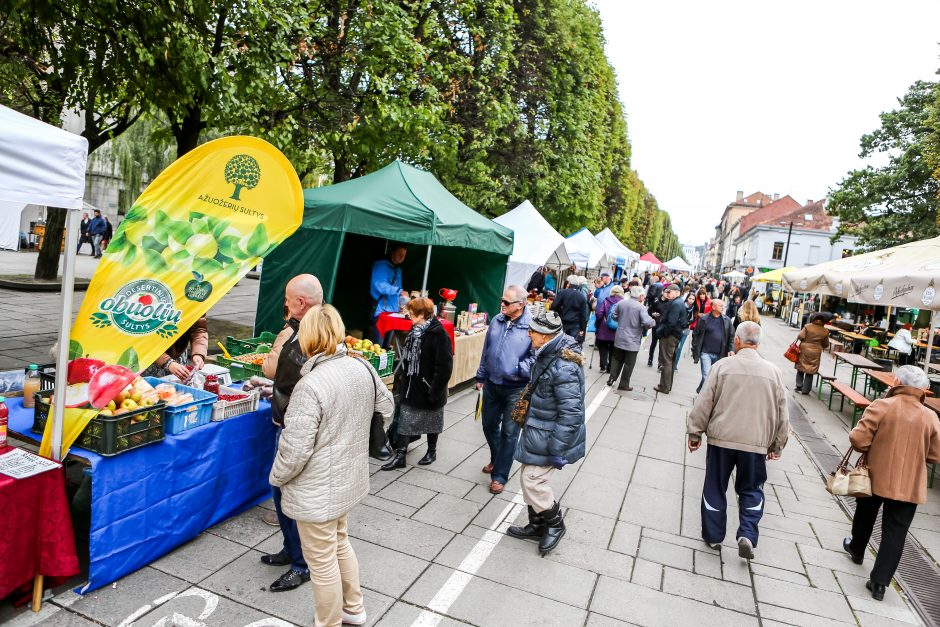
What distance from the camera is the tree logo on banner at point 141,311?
3832 millimetres

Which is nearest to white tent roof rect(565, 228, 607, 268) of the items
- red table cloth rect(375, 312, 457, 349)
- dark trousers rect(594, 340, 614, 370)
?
dark trousers rect(594, 340, 614, 370)

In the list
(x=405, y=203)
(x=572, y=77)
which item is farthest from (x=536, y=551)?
(x=572, y=77)

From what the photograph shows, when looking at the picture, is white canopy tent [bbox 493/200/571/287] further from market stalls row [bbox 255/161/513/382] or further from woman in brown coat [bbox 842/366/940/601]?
woman in brown coat [bbox 842/366/940/601]

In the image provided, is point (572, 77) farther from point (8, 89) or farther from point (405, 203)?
point (8, 89)

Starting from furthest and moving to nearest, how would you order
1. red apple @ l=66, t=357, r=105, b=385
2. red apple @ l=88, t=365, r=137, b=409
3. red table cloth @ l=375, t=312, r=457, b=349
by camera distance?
1. red table cloth @ l=375, t=312, r=457, b=349
2. red apple @ l=66, t=357, r=105, b=385
3. red apple @ l=88, t=365, r=137, b=409

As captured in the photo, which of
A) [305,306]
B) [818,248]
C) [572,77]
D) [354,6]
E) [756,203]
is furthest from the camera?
[756,203]

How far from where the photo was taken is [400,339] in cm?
761

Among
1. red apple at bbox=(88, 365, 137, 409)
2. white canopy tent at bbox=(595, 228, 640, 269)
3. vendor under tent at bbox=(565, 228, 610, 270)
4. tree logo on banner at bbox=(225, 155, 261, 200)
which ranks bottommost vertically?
red apple at bbox=(88, 365, 137, 409)

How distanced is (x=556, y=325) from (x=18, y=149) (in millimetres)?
3283

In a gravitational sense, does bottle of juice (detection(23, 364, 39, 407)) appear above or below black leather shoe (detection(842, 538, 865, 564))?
above

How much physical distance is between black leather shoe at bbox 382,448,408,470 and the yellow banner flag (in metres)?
2.26

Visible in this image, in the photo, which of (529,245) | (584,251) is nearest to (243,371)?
(529,245)

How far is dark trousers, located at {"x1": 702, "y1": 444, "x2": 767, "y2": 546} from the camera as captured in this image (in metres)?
4.54

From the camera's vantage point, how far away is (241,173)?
15.1ft
